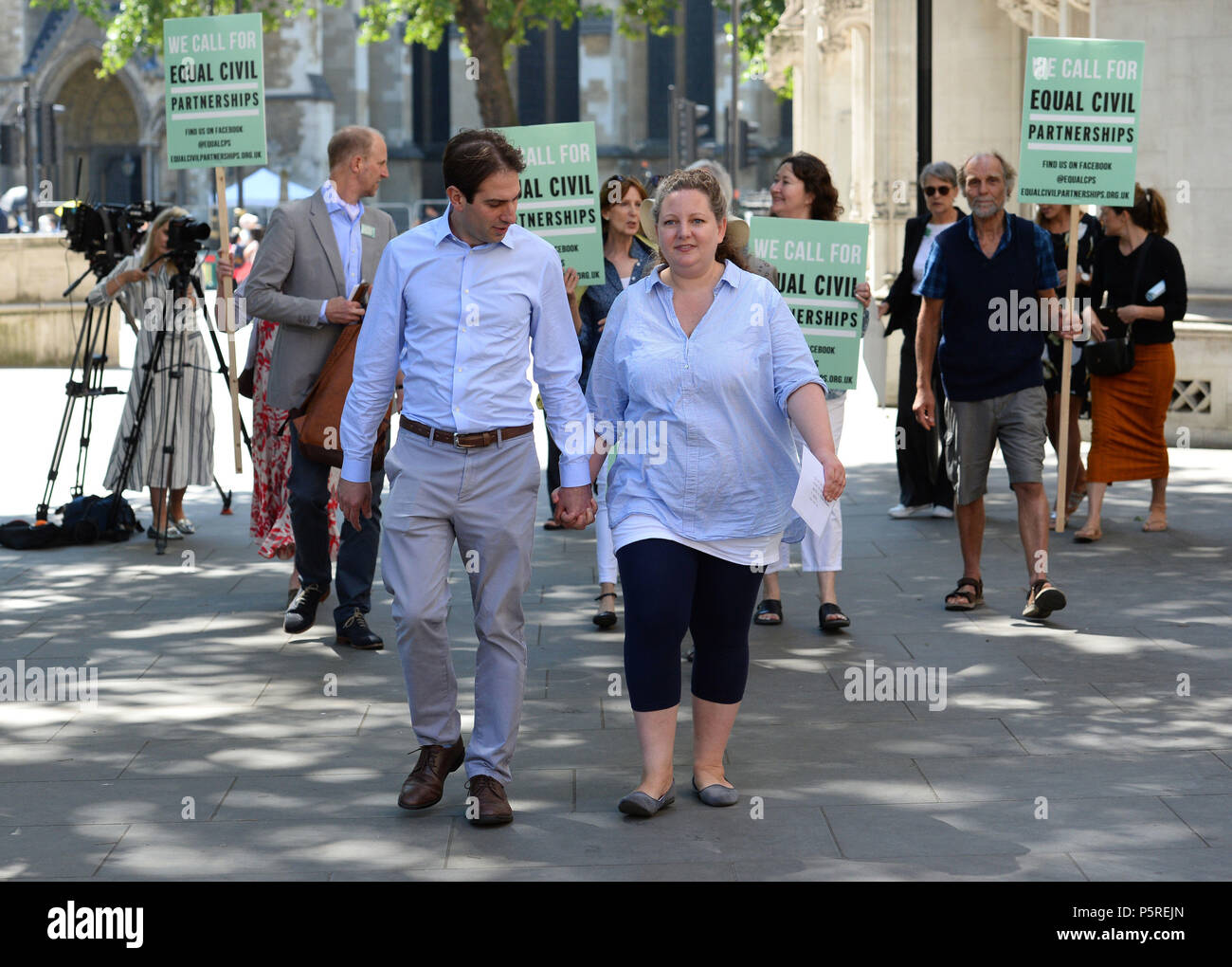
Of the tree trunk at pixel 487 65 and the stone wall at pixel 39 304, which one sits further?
the stone wall at pixel 39 304

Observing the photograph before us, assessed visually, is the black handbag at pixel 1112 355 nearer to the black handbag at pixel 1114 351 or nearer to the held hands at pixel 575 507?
the black handbag at pixel 1114 351

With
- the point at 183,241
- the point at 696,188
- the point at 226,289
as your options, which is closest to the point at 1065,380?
the point at 226,289

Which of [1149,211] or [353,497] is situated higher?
[1149,211]

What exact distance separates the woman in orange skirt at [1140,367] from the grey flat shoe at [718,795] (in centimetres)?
540

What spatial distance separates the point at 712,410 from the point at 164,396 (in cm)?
608

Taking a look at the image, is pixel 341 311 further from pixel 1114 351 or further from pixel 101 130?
pixel 101 130

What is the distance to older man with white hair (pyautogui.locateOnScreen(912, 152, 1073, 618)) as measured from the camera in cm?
823

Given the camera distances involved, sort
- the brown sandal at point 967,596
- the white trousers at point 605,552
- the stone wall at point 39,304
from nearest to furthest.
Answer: the white trousers at point 605,552, the brown sandal at point 967,596, the stone wall at point 39,304

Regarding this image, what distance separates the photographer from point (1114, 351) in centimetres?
1043

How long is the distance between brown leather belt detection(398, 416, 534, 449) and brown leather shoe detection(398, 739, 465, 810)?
0.94 meters

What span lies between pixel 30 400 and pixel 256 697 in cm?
1254

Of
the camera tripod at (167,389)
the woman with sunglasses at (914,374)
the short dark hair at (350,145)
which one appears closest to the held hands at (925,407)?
the woman with sunglasses at (914,374)

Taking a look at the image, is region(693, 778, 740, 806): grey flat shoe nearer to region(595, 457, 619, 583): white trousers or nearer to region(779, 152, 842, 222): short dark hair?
region(595, 457, 619, 583): white trousers

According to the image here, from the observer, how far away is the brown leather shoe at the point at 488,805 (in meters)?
5.38
